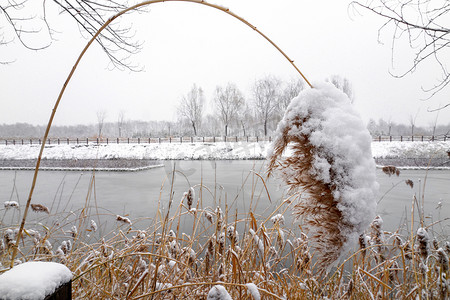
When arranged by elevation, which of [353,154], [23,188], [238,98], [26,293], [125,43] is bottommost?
[23,188]

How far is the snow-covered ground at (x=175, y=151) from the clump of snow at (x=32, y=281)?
24.7 meters

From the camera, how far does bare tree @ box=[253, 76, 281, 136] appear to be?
4403cm

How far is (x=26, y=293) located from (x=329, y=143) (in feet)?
2.64

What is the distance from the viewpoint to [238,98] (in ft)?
→ 158

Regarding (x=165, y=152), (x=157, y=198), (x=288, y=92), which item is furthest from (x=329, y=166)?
(x=288, y=92)

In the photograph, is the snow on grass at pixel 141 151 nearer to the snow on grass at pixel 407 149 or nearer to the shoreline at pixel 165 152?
the shoreline at pixel 165 152

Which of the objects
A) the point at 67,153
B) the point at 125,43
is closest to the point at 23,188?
the point at 125,43

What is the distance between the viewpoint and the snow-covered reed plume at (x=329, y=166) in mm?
779

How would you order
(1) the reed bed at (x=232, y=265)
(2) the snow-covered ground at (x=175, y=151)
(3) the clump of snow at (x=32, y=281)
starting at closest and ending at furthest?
(3) the clump of snow at (x=32, y=281) < (1) the reed bed at (x=232, y=265) < (2) the snow-covered ground at (x=175, y=151)

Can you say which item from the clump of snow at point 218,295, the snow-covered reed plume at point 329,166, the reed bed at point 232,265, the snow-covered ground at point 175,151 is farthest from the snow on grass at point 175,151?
the clump of snow at point 218,295

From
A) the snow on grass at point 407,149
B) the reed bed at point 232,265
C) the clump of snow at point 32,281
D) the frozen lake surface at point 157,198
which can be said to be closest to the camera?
the clump of snow at point 32,281

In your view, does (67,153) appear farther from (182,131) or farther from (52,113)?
(182,131)

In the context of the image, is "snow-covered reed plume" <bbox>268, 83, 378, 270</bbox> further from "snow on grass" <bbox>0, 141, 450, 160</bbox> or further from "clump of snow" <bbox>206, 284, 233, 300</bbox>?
"snow on grass" <bbox>0, 141, 450, 160</bbox>

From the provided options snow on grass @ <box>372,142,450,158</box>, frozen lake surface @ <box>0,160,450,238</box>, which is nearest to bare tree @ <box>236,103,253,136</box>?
snow on grass @ <box>372,142,450,158</box>
